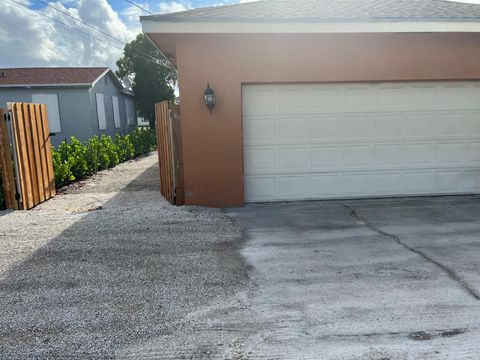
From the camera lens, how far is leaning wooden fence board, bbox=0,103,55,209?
6.50 metres

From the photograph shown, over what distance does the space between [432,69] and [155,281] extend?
6.05 metres

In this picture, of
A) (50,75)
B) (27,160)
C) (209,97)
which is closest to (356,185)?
(209,97)

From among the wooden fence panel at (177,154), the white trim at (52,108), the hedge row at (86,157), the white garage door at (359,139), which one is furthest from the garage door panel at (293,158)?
the white trim at (52,108)

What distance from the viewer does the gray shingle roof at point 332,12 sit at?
580cm

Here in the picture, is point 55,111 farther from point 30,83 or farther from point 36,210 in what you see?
point 36,210

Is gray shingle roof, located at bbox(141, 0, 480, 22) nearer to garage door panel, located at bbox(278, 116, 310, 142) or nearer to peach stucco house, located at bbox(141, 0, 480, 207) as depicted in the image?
peach stucco house, located at bbox(141, 0, 480, 207)

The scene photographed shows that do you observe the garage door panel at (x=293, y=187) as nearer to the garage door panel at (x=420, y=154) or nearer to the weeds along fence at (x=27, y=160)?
the garage door panel at (x=420, y=154)

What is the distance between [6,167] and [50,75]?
12043mm

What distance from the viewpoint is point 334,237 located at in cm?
496

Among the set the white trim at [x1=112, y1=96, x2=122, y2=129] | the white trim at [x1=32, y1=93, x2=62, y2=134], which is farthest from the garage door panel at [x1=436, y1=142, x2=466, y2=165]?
the white trim at [x1=112, y1=96, x2=122, y2=129]

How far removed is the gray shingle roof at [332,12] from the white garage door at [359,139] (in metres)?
1.18

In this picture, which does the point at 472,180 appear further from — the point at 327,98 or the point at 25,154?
the point at 25,154

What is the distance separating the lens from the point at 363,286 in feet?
11.5

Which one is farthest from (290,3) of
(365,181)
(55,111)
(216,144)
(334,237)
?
(55,111)
